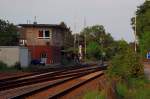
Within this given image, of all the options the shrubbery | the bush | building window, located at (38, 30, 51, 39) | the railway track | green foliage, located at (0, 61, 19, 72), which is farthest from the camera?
building window, located at (38, 30, 51, 39)

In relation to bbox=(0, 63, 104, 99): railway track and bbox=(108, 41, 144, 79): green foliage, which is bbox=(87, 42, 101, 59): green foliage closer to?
bbox=(0, 63, 104, 99): railway track

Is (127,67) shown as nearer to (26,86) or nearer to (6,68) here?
(26,86)

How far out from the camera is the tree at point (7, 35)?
283 feet

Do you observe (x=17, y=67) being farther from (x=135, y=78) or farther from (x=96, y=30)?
(x=96, y=30)

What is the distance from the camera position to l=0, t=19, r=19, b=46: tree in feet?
283

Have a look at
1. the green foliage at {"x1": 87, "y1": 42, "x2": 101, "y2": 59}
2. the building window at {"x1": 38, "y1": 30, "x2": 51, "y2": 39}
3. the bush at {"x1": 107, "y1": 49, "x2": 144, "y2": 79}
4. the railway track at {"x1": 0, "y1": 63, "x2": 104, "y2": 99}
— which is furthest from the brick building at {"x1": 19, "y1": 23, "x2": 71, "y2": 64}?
the bush at {"x1": 107, "y1": 49, "x2": 144, "y2": 79}

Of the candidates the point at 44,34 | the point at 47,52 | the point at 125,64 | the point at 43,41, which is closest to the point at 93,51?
the point at 44,34

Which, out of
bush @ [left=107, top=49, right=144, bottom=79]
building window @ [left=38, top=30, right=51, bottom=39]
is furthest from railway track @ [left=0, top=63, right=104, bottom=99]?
building window @ [left=38, top=30, right=51, bottom=39]

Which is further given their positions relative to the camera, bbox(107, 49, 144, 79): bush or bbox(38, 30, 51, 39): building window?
bbox(38, 30, 51, 39): building window

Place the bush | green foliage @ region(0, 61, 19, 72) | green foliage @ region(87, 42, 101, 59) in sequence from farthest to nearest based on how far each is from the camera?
green foliage @ region(87, 42, 101, 59)
green foliage @ region(0, 61, 19, 72)
the bush

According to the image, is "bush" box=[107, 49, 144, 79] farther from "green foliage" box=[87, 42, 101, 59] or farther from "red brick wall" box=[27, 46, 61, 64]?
"green foliage" box=[87, 42, 101, 59]

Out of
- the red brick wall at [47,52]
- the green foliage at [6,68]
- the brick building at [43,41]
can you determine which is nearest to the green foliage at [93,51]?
the brick building at [43,41]

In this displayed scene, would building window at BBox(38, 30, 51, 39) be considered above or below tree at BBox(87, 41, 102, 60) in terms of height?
above

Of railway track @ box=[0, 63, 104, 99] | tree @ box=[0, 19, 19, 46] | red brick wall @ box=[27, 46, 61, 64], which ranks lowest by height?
railway track @ box=[0, 63, 104, 99]
